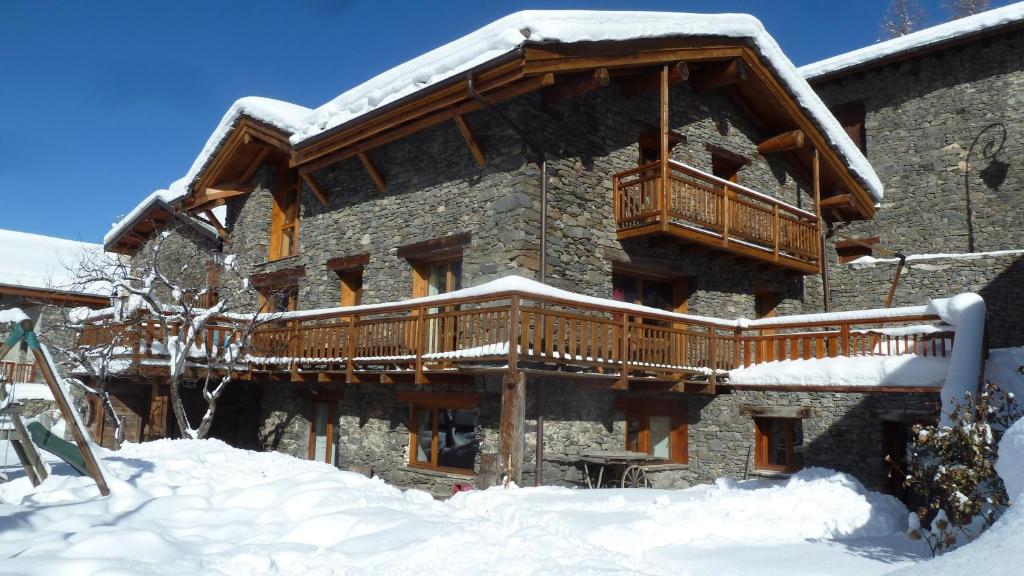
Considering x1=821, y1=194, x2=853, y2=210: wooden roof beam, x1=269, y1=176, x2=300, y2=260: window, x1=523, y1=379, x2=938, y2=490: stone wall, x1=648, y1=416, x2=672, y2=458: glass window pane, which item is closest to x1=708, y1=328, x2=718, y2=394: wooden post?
x1=523, y1=379, x2=938, y2=490: stone wall

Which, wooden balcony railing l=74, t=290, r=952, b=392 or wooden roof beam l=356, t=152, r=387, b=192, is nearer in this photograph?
wooden balcony railing l=74, t=290, r=952, b=392

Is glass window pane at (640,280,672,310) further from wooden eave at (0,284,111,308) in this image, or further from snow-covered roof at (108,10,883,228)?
wooden eave at (0,284,111,308)

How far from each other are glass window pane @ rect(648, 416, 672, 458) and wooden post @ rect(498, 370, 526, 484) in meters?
4.61

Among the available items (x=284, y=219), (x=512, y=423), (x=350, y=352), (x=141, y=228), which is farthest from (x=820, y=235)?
(x=141, y=228)

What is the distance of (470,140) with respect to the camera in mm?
12344

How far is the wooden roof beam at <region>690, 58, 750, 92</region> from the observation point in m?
14.1

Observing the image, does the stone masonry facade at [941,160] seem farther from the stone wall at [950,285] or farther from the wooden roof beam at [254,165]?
the wooden roof beam at [254,165]

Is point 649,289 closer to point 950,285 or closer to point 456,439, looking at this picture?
point 456,439

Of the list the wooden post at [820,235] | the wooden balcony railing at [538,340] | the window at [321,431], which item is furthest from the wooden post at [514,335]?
the wooden post at [820,235]

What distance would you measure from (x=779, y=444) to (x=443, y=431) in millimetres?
6143

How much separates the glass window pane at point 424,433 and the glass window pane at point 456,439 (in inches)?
9.2

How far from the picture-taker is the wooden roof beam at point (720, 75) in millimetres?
14133

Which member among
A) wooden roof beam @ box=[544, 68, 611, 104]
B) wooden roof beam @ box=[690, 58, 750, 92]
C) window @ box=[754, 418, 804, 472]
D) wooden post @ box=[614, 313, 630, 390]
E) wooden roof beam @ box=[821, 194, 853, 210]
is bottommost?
window @ box=[754, 418, 804, 472]

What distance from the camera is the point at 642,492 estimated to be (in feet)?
30.5
